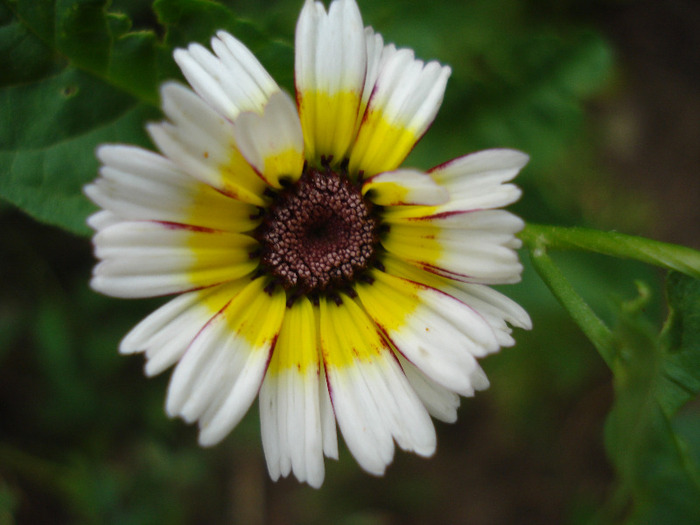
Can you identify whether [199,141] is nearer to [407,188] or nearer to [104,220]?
[104,220]

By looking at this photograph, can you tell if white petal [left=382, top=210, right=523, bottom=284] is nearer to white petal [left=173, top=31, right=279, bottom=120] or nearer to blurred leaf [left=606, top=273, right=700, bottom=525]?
blurred leaf [left=606, top=273, right=700, bottom=525]

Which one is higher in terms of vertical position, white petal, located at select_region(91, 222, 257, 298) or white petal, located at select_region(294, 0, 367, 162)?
white petal, located at select_region(294, 0, 367, 162)

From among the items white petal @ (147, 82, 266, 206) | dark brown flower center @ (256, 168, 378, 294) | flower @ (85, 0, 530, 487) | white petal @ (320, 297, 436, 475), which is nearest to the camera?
white petal @ (147, 82, 266, 206)

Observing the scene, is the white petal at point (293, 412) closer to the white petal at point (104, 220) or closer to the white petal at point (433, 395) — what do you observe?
the white petal at point (433, 395)

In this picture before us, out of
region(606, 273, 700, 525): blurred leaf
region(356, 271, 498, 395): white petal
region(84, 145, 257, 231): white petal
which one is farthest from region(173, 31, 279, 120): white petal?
region(606, 273, 700, 525): blurred leaf

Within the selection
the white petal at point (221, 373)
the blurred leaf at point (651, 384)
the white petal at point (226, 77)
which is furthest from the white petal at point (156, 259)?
the blurred leaf at point (651, 384)
